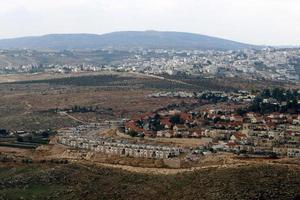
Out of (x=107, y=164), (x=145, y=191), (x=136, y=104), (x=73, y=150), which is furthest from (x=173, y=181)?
(x=136, y=104)

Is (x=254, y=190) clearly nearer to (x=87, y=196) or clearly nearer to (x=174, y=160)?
(x=87, y=196)

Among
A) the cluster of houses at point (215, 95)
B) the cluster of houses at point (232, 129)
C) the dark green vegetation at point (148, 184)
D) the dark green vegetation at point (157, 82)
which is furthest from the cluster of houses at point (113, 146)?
the dark green vegetation at point (157, 82)

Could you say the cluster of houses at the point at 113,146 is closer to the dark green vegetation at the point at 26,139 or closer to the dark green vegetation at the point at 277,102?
the dark green vegetation at the point at 26,139

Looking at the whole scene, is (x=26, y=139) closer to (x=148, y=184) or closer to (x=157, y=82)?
(x=148, y=184)

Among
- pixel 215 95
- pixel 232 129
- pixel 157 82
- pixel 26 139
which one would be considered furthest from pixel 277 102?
pixel 157 82

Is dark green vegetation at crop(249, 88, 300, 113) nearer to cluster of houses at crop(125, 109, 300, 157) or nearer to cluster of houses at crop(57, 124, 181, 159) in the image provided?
cluster of houses at crop(125, 109, 300, 157)

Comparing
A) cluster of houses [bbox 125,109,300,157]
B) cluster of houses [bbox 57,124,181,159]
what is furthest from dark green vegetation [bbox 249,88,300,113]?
cluster of houses [bbox 57,124,181,159]

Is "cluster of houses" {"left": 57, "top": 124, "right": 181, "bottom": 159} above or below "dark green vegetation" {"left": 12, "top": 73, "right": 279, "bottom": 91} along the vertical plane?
above
